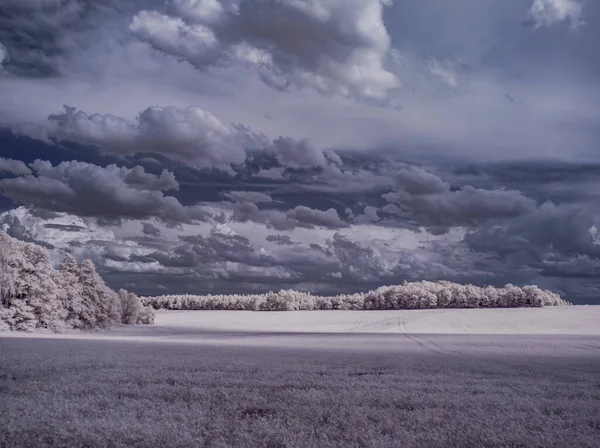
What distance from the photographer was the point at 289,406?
15352 millimetres

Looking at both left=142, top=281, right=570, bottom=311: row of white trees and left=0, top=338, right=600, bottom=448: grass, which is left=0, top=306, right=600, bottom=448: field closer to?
left=0, top=338, right=600, bottom=448: grass

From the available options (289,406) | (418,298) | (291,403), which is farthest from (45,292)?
(418,298)

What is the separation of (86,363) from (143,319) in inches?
3102

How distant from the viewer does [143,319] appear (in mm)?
101062

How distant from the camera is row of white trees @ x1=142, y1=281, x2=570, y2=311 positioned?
13188cm

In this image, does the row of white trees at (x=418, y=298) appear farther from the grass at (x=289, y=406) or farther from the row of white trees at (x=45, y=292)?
the grass at (x=289, y=406)

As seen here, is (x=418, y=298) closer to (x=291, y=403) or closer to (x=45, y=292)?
(x=45, y=292)

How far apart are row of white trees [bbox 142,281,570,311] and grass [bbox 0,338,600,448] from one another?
114107mm

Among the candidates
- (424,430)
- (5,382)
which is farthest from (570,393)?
(5,382)

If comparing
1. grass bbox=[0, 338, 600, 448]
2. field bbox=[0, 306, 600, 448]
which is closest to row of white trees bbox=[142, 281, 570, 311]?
field bbox=[0, 306, 600, 448]

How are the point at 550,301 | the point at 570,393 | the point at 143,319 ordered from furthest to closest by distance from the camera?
1. the point at 550,301
2. the point at 143,319
3. the point at 570,393

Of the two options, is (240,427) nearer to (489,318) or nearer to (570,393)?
(570,393)

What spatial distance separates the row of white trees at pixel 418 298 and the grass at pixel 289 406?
11411 cm

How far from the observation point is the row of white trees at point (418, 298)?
132 meters
